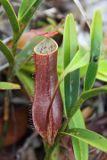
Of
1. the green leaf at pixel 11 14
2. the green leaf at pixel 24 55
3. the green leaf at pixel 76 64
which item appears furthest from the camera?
the green leaf at pixel 24 55

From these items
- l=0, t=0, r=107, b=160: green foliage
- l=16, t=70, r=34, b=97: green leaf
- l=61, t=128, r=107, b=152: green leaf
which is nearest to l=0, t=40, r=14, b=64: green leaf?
l=0, t=0, r=107, b=160: green foliage

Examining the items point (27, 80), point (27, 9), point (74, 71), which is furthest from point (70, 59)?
point (27, 80)

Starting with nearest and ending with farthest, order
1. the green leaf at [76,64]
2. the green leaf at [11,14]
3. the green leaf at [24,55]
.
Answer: the green leaf at [76,64] → the green leaf at [11,14] → the green leaf at [24,55]

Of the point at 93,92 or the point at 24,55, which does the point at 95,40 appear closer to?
the point at 93,92

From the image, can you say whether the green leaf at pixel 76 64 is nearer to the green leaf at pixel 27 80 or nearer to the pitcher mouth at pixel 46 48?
the pitcher mouth at pixel 46 48

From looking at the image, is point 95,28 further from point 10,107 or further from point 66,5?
point 66,5

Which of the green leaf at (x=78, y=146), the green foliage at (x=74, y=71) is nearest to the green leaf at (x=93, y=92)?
the green foliage at (x=74, y=71)

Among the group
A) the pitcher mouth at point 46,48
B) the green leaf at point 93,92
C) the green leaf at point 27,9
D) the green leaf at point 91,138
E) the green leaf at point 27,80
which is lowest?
the green leaf at point 27,80
